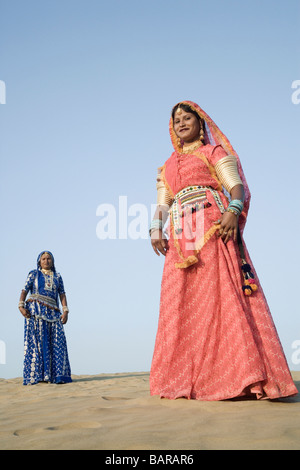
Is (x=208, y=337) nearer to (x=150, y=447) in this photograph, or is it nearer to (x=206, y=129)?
(x=150, y=447)

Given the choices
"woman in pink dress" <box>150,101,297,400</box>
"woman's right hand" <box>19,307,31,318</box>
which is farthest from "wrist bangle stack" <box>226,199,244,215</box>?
"woman's right hand" <box>19,307,31,318</box>

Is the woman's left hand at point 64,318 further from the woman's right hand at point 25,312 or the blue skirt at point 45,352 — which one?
the woman's right hand at point 25,312

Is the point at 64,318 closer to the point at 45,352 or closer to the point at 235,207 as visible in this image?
the point at 45,352

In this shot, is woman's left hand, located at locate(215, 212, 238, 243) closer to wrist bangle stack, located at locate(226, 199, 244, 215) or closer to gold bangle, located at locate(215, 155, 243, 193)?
wrist bangle stack, located at locate(226, 199, 244, 215)

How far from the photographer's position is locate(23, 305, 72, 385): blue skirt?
26.0ft

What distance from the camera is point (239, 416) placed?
245 cm

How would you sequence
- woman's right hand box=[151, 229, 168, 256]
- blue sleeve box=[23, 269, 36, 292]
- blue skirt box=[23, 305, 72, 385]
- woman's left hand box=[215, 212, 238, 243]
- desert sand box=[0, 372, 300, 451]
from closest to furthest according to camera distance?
desert sand box=[0, 372, 300, 451] → woman's left hand box=[215, 212, 238, 243] → woman's right hand box=[151, 229, 168, 256] → blue skirt box=[23, 305, 72, 385] → blue sleeve box=[23, 269, 36, 292]

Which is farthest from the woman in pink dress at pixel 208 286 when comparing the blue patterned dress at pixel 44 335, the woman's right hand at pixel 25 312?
the woman's right hand at pixel 25 312

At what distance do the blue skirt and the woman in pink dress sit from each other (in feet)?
16.0

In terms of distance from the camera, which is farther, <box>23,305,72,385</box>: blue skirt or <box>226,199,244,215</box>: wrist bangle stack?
<box>23,305,72,385</box>: blue skirt

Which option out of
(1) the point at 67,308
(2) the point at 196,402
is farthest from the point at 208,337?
(1) the point at 67,308

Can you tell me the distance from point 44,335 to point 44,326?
17 cm

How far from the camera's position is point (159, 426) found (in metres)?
2.28
